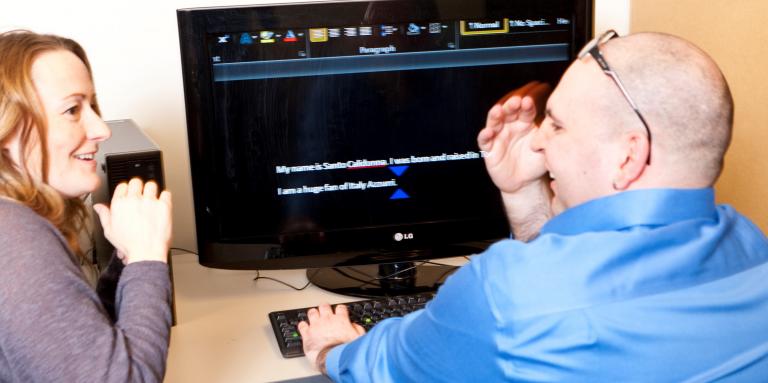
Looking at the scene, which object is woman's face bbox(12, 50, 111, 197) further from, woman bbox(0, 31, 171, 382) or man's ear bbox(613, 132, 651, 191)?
man's ear bbox(613, 132, 651, 191)

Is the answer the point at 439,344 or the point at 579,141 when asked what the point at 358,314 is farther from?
the point at 579,141

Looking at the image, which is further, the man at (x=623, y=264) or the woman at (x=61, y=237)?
the woman at (x=61, y=237)

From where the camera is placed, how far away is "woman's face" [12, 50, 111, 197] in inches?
51.5

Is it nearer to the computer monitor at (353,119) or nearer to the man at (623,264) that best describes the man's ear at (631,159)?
the man at (623,264)

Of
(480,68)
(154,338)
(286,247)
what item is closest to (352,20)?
(480,68)

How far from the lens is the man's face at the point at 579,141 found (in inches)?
45.5

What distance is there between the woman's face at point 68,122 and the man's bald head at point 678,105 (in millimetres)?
741

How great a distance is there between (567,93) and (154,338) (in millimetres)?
640

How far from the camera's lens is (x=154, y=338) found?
127cm

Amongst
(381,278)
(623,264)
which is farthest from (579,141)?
(381,278)

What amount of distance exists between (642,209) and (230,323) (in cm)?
82

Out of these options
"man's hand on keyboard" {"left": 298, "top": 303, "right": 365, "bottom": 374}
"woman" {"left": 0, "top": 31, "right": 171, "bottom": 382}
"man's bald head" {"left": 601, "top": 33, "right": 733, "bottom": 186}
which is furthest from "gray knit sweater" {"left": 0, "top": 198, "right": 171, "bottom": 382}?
"man's bald head" {"left": 601, "top": 33, "right": 733, "bottom": 186}

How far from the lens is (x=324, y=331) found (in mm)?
1497

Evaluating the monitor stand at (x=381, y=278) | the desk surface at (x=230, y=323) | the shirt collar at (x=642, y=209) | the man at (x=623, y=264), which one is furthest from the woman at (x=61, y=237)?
the shirt collar at (x=642, y=209)
